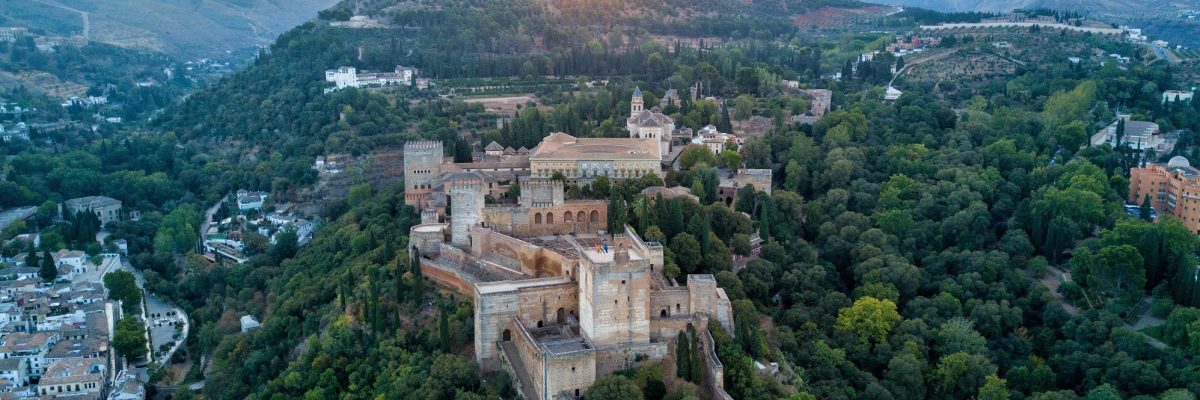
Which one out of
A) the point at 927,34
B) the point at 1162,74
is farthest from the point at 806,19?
the point at 1162,74

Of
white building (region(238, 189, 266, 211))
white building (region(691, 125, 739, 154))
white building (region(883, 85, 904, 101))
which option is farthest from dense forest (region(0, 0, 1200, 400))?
white building (region(238, 189, 266, 211))

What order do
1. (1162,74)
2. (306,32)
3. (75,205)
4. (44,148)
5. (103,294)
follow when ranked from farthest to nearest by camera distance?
(306,32) → (44,148) → (1162,74) → (75,205) → (103,294)

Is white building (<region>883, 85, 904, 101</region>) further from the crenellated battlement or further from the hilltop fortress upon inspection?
the crenellated battlement

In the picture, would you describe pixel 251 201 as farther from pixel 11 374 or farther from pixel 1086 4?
pixel 1086 4

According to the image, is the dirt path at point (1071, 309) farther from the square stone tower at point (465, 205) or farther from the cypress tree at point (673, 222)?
the square stone tower at point (465, 205)

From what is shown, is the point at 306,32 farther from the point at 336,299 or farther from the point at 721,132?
the point at 336,299

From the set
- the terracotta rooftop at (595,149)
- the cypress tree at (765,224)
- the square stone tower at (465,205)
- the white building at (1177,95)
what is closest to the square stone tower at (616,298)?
the square stone tower at (465,205)
